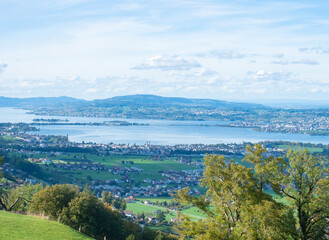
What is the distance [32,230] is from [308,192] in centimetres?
983

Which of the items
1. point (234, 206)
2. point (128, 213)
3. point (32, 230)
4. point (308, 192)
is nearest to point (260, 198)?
point (234, 206)

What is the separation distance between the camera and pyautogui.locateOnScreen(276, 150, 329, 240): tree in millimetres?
12562

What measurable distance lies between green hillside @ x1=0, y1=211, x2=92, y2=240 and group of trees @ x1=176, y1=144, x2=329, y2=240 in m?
4.47

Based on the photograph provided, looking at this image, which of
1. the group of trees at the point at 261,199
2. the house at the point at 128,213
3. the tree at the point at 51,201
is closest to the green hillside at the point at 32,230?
the group of trees at the point at 261,199

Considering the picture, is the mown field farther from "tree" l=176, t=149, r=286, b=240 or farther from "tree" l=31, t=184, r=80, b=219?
"tree" l=176, t=149, r=286, b=240

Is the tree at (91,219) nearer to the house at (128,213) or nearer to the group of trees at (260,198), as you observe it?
the group of trees at (260,198)

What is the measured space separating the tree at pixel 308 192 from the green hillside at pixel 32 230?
305 inches

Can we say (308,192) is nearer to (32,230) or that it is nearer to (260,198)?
(260,198)

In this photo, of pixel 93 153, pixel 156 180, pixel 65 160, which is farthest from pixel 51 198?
pixel 93 153

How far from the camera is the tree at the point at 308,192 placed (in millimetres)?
12562

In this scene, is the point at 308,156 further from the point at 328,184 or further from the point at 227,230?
the point at 227,230

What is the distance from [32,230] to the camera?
43.7 ft

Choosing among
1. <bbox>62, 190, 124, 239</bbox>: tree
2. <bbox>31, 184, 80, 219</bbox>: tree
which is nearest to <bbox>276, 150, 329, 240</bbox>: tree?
<bbox>62, 190, 124, 239</bbox>: tree

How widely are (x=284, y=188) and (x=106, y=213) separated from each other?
Answer: 52.5 feet
